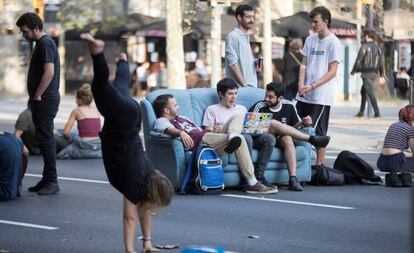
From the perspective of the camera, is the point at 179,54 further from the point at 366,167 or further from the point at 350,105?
the point at 366,167

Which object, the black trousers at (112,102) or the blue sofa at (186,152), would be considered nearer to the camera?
the black trousers at (112,102)

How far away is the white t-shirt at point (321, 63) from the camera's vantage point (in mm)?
13945

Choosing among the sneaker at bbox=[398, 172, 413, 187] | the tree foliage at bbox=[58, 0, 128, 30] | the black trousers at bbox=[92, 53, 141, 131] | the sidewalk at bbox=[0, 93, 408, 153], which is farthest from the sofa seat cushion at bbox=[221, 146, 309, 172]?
the tree foliage at bbox=[58, 0, 128, 30]

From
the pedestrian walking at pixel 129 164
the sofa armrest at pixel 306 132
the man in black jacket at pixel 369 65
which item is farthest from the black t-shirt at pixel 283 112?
the man in black jacket at pixel 369 65

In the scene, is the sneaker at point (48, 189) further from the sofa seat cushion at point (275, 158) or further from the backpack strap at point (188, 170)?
the sofa seat cushion at point (275, 158)

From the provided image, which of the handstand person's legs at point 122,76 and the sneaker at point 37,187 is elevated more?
the handstand person's legs at point 122,76

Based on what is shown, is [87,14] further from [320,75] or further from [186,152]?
[186,152]

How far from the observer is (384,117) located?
92.6 ft

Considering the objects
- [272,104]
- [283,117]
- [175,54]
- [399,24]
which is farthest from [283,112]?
[399,24]

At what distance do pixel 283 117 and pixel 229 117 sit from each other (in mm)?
742

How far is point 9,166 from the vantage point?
12.0m

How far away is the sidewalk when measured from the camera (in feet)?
67.2

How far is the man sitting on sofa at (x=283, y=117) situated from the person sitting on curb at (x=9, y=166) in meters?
2.76

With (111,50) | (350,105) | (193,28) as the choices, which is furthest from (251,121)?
(111,50)
